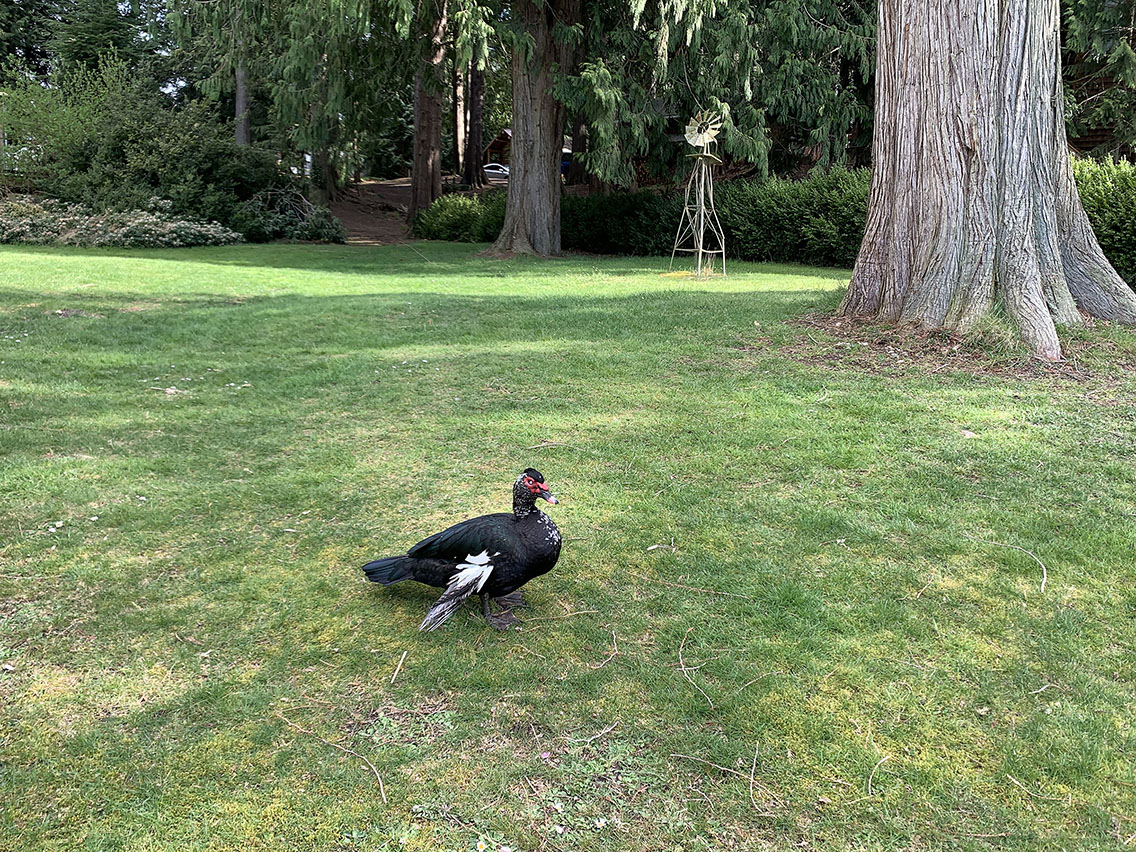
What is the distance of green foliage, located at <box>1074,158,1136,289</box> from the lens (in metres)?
12.5

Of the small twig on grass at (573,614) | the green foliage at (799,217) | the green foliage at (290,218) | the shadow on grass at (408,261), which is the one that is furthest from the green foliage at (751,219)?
the small twig on grass at (573,614)

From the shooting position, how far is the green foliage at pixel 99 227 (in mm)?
19922

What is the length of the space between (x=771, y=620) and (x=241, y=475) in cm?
308

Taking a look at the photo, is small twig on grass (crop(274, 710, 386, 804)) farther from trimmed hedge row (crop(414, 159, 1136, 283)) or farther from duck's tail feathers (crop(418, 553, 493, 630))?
trimmed hedge row (crop(414, 159, 1136, 283))

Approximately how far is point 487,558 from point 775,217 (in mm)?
15692

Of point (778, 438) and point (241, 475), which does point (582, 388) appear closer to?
point (778, 438)

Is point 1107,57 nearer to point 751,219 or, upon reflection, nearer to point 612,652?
point 751,219

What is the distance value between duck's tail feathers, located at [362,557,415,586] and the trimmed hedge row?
12.9m

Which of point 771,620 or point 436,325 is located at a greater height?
point 436,325

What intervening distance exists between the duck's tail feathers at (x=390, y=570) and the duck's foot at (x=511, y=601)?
0.39m

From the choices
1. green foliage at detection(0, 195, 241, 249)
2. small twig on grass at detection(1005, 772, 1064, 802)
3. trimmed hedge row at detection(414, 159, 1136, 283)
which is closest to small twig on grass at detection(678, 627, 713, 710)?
small twig on grass at detection(1005, 772, 1064, 802)

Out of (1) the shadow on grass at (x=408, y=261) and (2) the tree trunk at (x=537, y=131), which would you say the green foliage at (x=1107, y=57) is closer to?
(1) the shadow on grass at (x=408, y=261)

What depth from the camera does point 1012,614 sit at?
335 cm

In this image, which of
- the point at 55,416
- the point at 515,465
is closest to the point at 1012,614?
the point at 515,465
